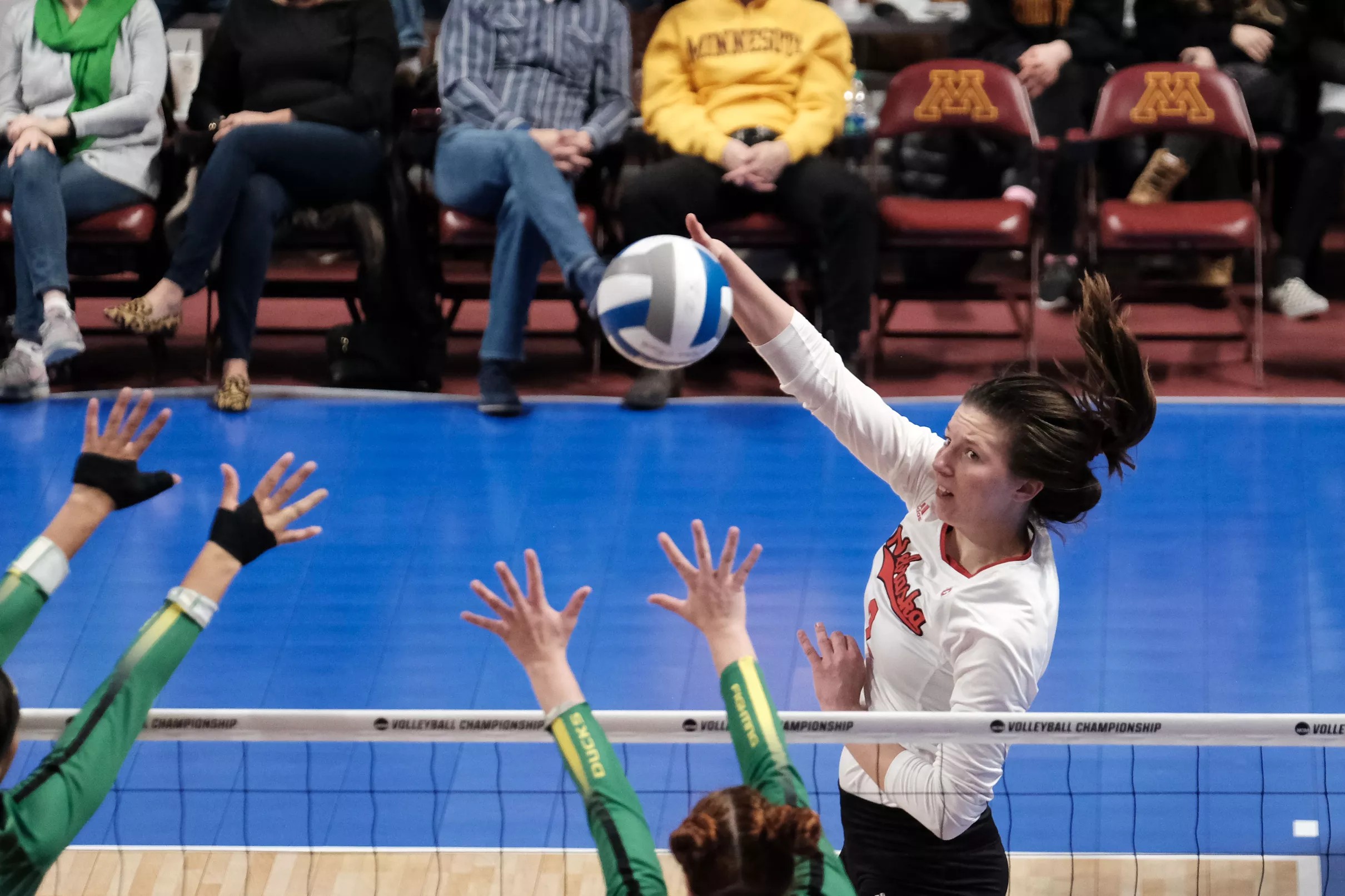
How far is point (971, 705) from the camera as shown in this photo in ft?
9.99

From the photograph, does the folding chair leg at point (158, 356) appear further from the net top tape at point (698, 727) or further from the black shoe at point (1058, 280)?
the net top tape at point (698, 727)

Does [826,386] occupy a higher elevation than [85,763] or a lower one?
higher

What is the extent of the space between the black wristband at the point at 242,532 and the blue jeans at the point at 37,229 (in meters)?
5.17

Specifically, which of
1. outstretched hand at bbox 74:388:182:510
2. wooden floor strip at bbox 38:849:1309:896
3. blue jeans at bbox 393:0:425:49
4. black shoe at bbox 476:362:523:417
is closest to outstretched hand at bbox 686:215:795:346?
outstretched hand at bbox 74:388:182:510

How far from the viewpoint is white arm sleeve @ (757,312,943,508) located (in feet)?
10.7

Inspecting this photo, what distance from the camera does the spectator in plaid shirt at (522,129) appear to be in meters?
7.53

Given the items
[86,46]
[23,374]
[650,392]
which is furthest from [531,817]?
[86,46]

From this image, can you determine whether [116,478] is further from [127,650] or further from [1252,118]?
[1252,118]

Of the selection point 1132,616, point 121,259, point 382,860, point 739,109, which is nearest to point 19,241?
point 121,259

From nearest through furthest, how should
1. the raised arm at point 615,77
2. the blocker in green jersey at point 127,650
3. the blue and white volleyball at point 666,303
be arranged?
the blocker in green jersey at point 127,650, the blue and white volleyball at point 666,303, the raised arm at point 615,77

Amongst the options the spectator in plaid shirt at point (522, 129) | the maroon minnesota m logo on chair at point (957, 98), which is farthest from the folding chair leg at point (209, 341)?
the maroon minnesota m logo on chair at point (957, 98)

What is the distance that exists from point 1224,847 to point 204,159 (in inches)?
223

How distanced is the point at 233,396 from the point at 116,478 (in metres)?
4.83

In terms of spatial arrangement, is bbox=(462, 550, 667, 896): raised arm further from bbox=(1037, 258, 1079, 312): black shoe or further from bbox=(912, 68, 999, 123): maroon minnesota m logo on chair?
bbox=(1037, 258, 1079, 312): black shoe
